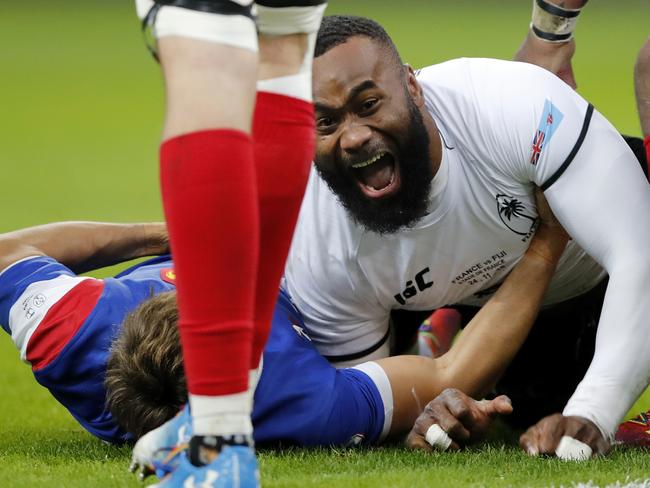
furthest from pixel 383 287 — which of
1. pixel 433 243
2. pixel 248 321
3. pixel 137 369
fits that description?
pixel 248 321

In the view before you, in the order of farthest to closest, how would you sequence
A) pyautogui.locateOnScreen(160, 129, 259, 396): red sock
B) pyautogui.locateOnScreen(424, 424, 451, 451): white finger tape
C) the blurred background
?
the blurred background < pyautogui.locateOnScreen(424, 424, 451, 451): white finger tape < pyautogui.locateOnScreen(160, 129, 259, 396): red sock

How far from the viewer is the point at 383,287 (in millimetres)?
3742

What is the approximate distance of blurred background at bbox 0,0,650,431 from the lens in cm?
901

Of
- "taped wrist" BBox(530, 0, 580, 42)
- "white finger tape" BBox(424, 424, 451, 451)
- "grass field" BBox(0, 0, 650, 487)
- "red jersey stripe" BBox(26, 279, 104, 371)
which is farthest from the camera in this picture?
"taped wrist" BBox(530, 0, 580, 42)

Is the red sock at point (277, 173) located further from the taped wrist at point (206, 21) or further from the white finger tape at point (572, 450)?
the white finger tape at point (572, 450)

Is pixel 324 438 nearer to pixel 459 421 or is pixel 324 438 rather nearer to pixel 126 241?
pixel 459 421

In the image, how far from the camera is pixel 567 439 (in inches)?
117

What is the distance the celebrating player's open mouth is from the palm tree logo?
30cm

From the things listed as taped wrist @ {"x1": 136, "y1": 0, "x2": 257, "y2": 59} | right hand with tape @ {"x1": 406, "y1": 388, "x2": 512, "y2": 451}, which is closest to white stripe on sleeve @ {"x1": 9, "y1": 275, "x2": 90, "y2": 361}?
right hand with tape @ {"x1": 406, "y1": 388, "x2": 512, "y2": 451}

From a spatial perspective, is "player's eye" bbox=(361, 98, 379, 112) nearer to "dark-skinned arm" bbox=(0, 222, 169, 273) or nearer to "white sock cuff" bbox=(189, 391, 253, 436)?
"dark-skinned arm" bbox=(0, 222, 169, 273)

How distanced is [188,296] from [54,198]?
727 cm

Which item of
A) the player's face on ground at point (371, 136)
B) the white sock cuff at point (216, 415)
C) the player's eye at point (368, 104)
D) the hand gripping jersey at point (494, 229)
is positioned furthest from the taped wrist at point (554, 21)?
the white sock cuff at point (216, 415)

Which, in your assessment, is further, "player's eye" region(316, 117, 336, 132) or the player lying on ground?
"player's eye" region(316, 117, 336, 132)

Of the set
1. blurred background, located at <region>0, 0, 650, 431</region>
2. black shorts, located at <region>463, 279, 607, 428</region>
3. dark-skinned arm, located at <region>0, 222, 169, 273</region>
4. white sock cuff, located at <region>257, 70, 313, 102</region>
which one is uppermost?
white sock cuff, located at <region>257, 70, 313, 102</region>
